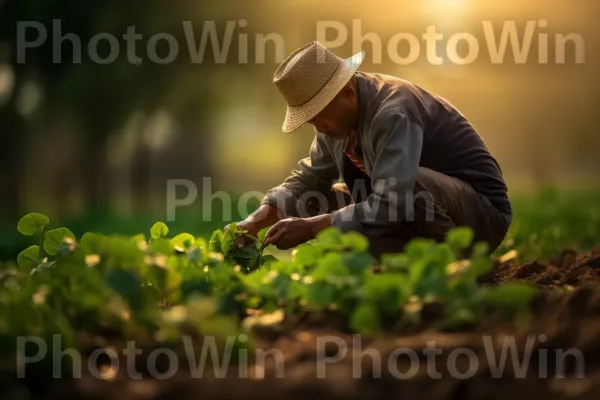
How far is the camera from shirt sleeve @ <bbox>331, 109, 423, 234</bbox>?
347 cm

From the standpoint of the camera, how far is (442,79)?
16.7m

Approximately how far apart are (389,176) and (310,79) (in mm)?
591

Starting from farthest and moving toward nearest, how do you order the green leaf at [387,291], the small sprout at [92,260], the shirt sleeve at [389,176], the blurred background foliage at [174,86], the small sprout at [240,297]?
the blurred background foliage at [174,86] < the shirt sleeve at [389,176] < the small sprout at [240,297] < the small sprout at [92,260] < the green leaf at [387,291]

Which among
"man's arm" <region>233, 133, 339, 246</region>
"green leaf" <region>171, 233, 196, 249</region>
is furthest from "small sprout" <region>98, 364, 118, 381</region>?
"man's arm" <region>233, 133, 339, 246</region>

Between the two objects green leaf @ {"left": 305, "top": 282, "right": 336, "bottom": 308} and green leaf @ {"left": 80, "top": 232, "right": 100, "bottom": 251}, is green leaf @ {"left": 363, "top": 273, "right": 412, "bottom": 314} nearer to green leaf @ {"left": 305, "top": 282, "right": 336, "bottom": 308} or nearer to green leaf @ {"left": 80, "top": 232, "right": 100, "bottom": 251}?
green leaf @ {"left": 305, "top": 282, "right": 336, "bottom": 308}

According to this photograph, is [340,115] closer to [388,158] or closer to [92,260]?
[388,158]

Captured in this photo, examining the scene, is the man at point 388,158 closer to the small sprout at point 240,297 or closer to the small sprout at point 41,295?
the small sprout at point 240,297

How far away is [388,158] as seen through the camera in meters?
3.51

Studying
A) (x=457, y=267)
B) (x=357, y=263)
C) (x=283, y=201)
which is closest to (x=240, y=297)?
(x=357, y=263)

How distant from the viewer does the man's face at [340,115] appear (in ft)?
12.4

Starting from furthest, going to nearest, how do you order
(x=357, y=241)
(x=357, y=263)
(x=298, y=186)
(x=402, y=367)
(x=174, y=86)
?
(x=174, y=86)
(x=298, y=186)
(x=357, y=241)
(x=357, y=263)
(x=402, y=367)

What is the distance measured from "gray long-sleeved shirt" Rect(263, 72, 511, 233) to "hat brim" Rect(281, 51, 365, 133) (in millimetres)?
85

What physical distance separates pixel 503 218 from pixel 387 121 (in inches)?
36.4

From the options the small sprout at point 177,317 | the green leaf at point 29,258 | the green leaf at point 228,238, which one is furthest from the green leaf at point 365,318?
the green leaf at point 228,238
